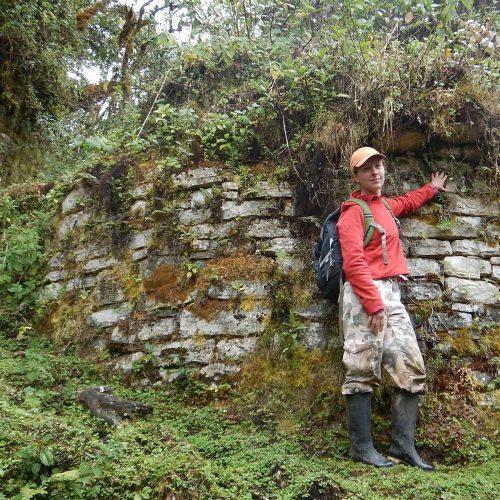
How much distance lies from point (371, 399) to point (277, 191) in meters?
2.26

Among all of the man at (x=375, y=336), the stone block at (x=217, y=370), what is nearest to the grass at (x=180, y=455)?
the stone block at (x=217, y=370)

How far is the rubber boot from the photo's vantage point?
3.59m

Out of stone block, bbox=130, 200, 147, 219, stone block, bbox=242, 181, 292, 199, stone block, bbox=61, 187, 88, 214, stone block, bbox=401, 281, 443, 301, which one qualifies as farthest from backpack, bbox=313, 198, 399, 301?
stone block, bbox=61, 187, 88, 214

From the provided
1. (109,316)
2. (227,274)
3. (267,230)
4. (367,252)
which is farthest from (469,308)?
(109,316)

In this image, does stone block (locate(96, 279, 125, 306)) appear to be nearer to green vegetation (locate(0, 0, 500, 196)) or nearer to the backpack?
green vegetation (locate(0, 0, 500, 196))

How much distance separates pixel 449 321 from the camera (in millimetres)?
4332

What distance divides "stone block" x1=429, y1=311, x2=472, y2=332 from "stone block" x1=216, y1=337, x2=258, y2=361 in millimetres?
1605

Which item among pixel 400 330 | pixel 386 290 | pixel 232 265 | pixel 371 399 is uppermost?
pixel 232 265

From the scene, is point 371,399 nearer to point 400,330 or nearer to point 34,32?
point 400,330

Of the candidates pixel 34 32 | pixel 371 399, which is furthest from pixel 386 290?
pixel 34 32

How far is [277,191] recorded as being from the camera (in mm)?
5086

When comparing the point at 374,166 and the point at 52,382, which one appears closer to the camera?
A: the point at 374,166

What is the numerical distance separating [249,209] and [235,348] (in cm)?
144

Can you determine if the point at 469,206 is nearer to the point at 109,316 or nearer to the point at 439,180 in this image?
the point at 439,180
